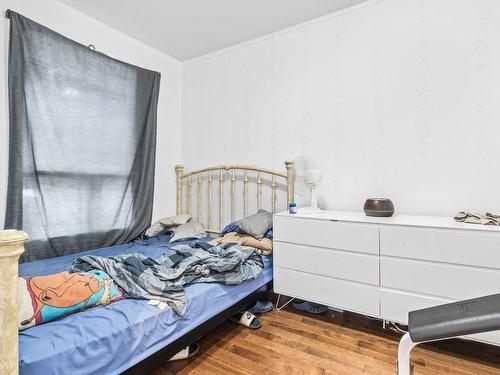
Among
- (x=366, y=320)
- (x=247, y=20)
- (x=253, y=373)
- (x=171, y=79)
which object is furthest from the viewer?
(x=171, y=79)

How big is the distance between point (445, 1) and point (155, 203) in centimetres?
306

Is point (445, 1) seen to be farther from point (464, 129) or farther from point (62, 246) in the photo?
point (62, 246)

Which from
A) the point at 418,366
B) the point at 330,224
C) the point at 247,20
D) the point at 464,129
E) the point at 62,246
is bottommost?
the point at 418,366

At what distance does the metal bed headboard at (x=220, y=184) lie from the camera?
267 centimetres

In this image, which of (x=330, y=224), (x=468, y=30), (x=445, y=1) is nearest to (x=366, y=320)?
(x=330, y=224)

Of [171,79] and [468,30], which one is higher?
[171,79]

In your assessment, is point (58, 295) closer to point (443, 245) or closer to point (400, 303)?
point (400, 303)

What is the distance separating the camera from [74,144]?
227cm

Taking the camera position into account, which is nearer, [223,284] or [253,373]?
[253,373]

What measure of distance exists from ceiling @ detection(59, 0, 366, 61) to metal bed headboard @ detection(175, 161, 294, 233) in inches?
51.1

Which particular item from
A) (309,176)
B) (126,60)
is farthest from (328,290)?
(126,60)

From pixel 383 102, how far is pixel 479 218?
1060 millimetres

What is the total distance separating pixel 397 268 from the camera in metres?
1.74

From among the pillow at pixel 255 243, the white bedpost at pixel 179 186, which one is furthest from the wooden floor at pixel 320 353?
the white bedpost at pixel 179 186
